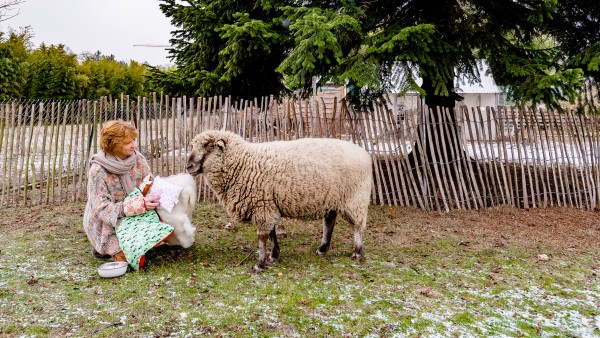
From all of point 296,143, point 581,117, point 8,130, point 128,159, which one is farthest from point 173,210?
point 581,117

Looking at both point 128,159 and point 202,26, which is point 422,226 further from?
point 202,26

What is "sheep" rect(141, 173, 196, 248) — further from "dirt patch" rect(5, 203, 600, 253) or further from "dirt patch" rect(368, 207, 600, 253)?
"dirt patch" rect(368, 207, 600, 253)

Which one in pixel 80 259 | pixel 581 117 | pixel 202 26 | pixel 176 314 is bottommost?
pixel 176 314

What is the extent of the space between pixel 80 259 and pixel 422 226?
4448mm

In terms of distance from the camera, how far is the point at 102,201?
4301 mm

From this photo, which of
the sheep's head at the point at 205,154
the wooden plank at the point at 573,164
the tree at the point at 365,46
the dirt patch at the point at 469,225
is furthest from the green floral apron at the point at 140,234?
the wooden plank at the point at 573,164

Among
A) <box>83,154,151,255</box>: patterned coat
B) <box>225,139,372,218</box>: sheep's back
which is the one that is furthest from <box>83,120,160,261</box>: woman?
<box>225,139,372,218</box>: sheep's back

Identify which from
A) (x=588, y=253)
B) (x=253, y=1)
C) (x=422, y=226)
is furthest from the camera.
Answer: (x=253, y=1)

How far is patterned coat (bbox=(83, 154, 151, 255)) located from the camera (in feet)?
14.0

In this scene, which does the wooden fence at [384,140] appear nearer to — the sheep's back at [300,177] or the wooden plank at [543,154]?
the wooden plank at [543,154]

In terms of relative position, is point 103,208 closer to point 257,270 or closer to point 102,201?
point 102,201

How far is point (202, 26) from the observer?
8523 millimetres

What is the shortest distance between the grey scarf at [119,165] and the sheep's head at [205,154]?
622mm

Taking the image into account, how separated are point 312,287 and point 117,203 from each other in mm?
2130
